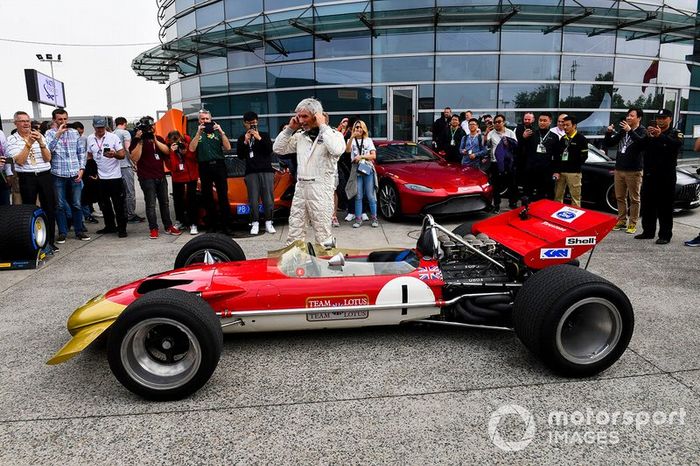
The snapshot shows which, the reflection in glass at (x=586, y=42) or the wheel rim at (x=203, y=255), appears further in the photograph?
the reflection in glass at (x=586, y=42)

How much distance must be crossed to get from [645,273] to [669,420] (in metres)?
3.18

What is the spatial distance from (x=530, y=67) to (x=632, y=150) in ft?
26.3

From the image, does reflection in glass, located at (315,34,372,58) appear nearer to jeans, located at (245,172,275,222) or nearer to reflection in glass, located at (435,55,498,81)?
reflection in glass, located at (435,55,498,81)

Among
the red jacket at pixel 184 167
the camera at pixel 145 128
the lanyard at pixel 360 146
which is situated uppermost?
the camera at pixel 145 128

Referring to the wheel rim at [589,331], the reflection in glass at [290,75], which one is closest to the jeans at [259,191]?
the wheel rim at [589,331]

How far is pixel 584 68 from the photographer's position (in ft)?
47.4

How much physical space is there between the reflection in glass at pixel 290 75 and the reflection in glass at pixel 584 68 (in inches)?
299

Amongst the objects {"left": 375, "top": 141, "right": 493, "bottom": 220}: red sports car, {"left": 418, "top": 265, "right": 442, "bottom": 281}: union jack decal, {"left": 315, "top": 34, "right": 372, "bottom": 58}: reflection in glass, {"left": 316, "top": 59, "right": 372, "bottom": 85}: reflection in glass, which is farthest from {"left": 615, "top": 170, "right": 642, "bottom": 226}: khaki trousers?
{"left": 315, "top": 34, "right": 372, "bottom": 58}: reflection in glass

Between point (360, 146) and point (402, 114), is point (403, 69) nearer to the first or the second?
point (402, 114)

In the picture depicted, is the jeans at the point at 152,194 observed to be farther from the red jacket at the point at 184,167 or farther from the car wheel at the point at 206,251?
the car wheel at the point at 206,251

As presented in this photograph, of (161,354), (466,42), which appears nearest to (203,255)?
(161,354)

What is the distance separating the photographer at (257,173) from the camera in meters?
7.62

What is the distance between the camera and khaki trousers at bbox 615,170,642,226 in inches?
286

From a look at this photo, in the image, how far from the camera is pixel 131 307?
2.88 meters
